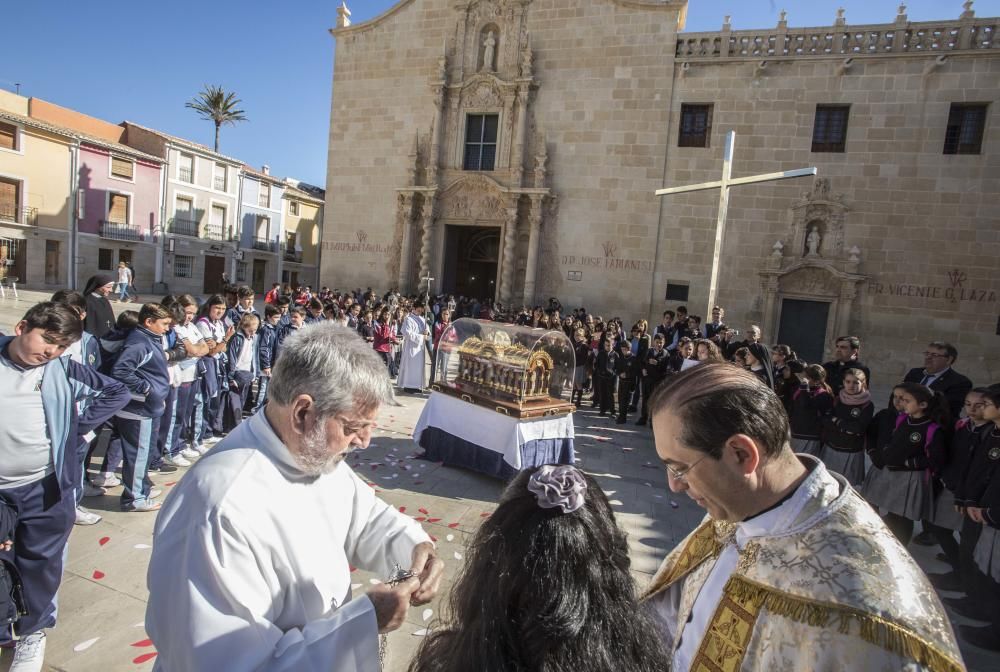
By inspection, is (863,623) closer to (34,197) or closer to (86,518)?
(86,518)

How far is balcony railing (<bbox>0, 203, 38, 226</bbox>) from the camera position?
23828 mm

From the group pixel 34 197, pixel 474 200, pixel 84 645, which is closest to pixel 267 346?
pixel 84 645

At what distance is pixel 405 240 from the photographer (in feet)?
60.1

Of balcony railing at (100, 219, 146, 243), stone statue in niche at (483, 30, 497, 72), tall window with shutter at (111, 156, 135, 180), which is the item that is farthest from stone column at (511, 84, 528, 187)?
tall window with shutter at (111, 156, 135, 180)

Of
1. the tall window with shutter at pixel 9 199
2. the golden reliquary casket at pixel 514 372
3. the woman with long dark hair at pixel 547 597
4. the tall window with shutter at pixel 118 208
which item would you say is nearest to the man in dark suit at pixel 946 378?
the golden reliquary casket at pixel 514 372

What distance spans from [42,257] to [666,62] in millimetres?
29132

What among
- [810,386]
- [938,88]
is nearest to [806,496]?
[810,386]

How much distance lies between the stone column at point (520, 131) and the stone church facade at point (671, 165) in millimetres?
84

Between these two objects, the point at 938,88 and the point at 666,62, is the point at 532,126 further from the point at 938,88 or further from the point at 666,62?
the point at 938,88

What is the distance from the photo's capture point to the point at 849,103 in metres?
14.5

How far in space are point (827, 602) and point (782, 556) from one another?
15 centimetres

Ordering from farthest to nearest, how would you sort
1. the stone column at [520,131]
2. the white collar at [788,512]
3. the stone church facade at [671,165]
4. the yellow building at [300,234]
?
the yellow building at [300,234]
the stone column at [520,131]
the stone church facade at [671,165]
the white collar at [788,512]

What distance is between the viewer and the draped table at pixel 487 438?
5.79m

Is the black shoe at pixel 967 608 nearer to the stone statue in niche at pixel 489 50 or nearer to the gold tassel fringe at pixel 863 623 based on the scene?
the gold tassel fringe at pixel 863 623
